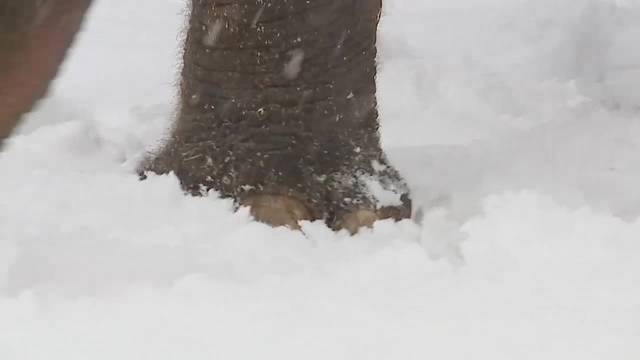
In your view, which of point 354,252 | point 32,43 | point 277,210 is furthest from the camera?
point 277,210

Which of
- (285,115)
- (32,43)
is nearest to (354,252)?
(285,115)

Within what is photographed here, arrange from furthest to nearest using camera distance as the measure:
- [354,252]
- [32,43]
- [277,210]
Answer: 1. [277,210]
2. [354,252]
3. [32,43]

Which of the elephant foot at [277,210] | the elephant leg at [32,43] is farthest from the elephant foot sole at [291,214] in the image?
the elephant leg at [32,43]

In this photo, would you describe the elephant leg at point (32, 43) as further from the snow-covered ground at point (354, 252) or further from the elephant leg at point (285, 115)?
the elephant leg at point (285, 115)

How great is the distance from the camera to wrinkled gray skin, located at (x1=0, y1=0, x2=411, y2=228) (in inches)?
59.1

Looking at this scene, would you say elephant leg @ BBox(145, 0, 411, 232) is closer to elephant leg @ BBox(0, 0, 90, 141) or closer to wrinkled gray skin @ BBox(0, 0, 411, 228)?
wrinkled gray skin @ BBox(0, 0, 411, 228)

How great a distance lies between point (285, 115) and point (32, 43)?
1.01m

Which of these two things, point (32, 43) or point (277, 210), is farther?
point (277, 210)

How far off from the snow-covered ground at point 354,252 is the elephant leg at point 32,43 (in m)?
0.56

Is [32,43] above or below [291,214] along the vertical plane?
below

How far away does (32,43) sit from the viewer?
1.71 feet

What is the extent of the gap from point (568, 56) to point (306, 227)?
138 centimetres

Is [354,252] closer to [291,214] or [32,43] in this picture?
[291,214]

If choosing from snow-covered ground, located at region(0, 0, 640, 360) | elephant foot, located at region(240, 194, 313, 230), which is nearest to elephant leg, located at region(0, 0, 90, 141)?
snow-covered ground, located at region(0, 0, 640, 360)
